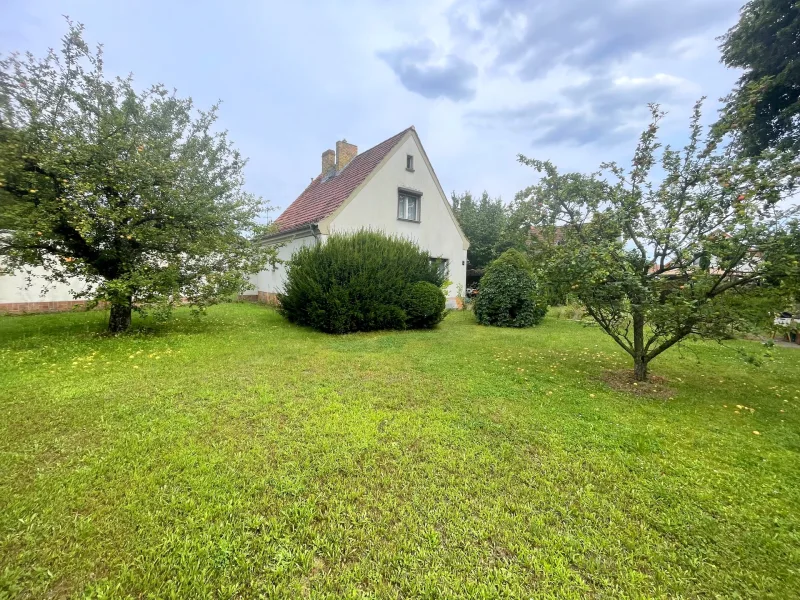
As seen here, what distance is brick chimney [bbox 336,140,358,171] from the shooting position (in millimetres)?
15906

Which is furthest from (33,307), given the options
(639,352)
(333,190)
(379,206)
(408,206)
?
(639,352)

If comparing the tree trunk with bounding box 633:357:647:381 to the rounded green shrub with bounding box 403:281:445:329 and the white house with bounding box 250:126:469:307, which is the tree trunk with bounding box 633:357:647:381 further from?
the white house with bounding box 250:126:469:307

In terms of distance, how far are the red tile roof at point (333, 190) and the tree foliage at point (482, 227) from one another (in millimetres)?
9133

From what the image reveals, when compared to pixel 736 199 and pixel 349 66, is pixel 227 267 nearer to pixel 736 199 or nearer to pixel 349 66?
pixel 349 66

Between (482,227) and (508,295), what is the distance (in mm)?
11484

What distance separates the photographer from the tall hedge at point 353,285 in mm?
8812

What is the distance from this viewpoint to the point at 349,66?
415 inches

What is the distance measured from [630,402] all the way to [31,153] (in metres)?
10.3

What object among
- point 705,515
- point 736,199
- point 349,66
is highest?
point 349,66

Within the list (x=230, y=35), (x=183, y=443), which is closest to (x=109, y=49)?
(x=230, y=35)

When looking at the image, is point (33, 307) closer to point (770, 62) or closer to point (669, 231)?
point (669, 231)

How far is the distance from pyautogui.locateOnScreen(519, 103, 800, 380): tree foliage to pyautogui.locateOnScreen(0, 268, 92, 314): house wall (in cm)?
1313

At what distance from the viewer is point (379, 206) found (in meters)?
13.2

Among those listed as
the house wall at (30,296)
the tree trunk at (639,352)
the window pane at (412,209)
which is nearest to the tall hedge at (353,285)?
the window pane at (412,209)
